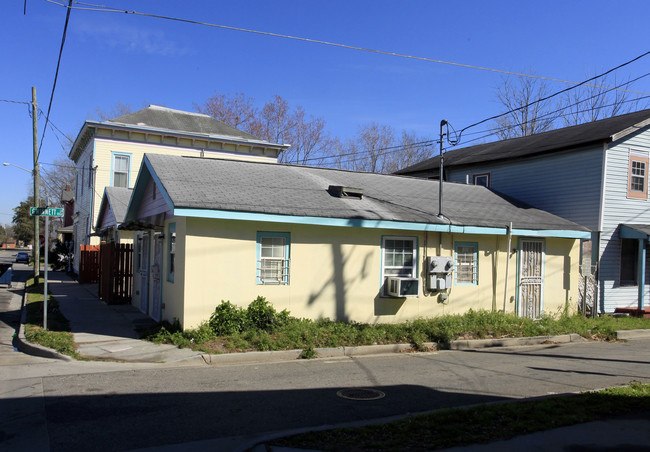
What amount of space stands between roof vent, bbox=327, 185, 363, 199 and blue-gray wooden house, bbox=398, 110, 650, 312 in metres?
8.48

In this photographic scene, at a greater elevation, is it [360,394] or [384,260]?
[384,260]

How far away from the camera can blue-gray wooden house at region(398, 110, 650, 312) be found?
1703 centimetres

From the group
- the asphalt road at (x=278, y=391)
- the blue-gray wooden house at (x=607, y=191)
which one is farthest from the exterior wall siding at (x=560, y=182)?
the asphalt road at (x=278, y=391)

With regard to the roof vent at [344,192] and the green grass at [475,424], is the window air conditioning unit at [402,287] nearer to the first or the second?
the roof vent at [344,192]

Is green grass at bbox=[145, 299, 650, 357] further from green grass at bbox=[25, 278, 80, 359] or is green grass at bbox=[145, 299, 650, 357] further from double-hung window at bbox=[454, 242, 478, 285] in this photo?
green grass at bbox=[25, 278, 80, 359]

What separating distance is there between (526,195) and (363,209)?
31.3 ft

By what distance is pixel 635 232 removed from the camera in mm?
16984

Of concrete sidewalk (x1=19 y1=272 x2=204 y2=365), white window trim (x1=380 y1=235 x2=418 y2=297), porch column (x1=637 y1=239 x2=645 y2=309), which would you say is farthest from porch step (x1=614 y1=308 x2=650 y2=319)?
concrete sidewalk (x1=19 y1=272 x2=204 y2=365)

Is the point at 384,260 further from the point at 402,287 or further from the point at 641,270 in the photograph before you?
the point at 641,270

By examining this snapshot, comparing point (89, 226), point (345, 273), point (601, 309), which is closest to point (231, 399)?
point (345, 273)

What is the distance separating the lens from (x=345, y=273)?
12.5 metres

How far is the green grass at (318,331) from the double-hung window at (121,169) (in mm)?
17029

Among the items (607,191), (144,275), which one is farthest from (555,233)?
(144,275)

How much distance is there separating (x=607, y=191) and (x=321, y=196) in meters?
10.2
